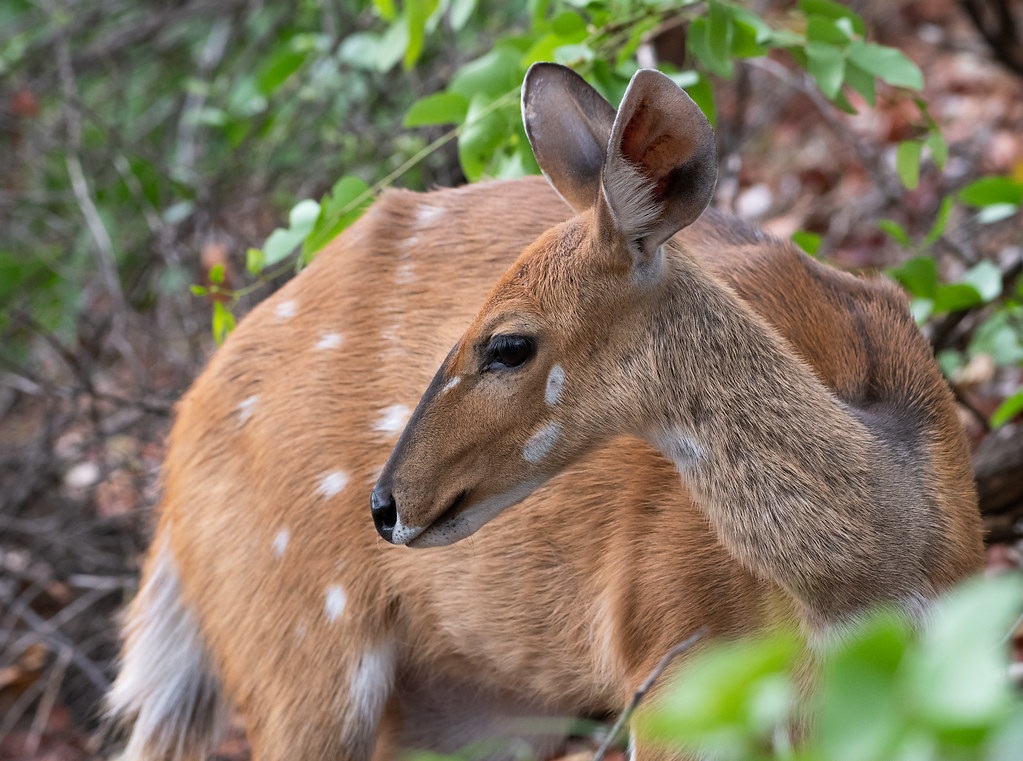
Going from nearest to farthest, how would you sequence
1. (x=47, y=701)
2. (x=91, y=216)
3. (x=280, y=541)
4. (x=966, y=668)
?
(x=966, y=668), (x=280, y=541), (x=47, y=701), (x=91, y=216)

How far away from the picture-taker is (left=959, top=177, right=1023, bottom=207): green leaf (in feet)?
11.4

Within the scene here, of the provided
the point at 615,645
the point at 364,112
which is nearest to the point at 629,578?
the point at 615,645

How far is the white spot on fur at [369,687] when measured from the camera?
307 centimetres

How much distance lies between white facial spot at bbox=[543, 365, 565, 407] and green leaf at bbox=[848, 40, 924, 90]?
132 centimetres

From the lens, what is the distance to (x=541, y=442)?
237 centimetres

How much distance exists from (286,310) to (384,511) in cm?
102

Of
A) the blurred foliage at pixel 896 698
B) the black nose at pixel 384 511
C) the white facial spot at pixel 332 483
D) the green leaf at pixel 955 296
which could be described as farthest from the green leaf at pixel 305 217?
the blurred foliage at pixel 896 698

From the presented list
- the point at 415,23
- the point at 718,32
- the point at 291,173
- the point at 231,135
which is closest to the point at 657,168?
the point at 718,32

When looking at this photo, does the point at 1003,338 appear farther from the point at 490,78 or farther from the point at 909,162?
the point at 490,78

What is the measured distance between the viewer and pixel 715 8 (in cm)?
310

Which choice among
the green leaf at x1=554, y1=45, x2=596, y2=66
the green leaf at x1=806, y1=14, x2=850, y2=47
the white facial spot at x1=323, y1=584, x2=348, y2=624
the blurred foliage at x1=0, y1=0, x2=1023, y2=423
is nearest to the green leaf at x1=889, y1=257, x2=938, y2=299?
the blurred foliage at x1=0, y1=0, x2=1023, y2=423

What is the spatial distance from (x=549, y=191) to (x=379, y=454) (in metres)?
0.74

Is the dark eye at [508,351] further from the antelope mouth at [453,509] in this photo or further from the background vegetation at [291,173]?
the background vegetation at [291,173]

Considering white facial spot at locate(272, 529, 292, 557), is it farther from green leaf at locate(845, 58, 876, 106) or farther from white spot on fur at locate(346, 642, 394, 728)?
green leaf at locate(845, 58, 876, 106)
